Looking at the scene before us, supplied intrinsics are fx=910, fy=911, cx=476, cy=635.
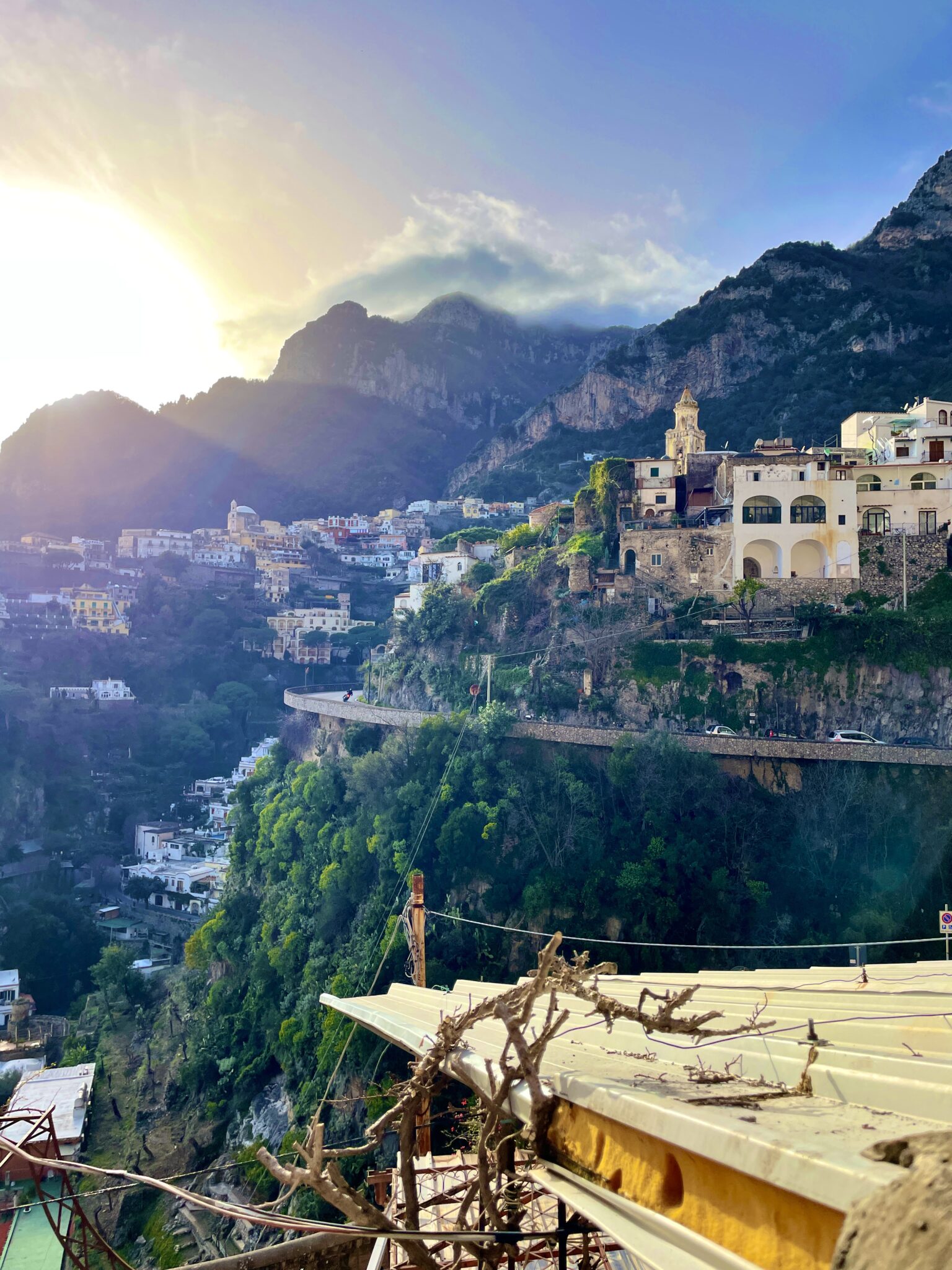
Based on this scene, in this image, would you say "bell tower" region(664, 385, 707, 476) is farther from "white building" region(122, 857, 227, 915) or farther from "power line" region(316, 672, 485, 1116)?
"white building" region(122, 857, 227, 915)

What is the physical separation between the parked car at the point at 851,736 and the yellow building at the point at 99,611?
179 ft

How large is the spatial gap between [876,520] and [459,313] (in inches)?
4178

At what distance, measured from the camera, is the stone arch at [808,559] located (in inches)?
950

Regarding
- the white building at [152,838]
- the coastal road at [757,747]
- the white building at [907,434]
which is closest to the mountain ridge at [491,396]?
the white building at [907,434]

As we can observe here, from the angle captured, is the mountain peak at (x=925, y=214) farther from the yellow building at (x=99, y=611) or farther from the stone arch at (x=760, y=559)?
the yellow building at (x=99, y=611)

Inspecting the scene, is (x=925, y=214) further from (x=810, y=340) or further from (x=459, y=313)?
(x=459, y=313)

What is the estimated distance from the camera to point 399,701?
29.9 metres

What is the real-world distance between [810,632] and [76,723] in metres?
45.4

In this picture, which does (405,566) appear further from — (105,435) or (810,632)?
(810,632)

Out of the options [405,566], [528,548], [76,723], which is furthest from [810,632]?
[405,566]

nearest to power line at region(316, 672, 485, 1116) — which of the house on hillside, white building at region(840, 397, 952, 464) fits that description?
the house on hillside

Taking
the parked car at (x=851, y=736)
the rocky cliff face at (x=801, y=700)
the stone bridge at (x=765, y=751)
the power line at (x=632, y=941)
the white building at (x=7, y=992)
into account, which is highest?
the rocky cliff face at (x=801, y=700)

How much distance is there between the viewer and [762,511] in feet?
79.9

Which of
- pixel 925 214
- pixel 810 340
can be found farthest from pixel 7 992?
pixel 925 214
